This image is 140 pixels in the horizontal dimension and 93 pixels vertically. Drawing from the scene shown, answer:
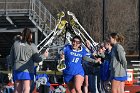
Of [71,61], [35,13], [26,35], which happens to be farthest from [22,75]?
[35,13]

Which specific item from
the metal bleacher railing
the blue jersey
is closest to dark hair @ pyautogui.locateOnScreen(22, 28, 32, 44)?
the blue jersey

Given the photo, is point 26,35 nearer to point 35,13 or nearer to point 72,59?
point 72,59

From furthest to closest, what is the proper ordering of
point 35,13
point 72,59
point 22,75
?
point 35,13, point 72,59, point 22,75

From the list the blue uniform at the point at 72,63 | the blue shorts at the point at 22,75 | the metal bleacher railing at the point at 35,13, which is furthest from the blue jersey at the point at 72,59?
the metal bleacher railing at the point at 35,13

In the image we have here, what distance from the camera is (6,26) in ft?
112

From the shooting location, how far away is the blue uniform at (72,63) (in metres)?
11.8

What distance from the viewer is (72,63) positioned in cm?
1191

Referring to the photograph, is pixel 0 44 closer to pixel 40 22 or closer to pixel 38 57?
pixel 40 22

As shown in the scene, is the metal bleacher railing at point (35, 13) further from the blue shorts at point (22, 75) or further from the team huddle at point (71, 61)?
the blue shorts at point (22, 75)

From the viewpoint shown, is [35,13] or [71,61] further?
[35,13]

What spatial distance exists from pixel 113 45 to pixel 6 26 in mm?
23259

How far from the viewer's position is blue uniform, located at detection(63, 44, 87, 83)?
11.8 meters

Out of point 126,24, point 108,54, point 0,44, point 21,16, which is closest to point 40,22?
point 21,16

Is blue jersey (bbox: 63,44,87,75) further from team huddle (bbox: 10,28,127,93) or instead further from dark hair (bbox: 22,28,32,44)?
dark hair (bbox: 22,28,32,44)
